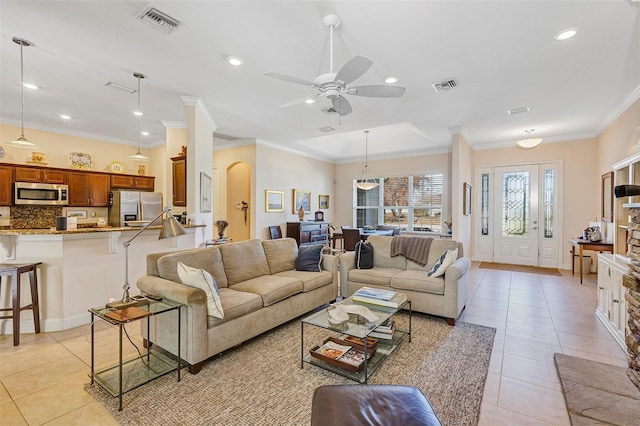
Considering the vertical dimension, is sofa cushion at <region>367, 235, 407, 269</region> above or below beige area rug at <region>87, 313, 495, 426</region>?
above

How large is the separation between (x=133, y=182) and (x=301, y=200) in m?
3.99

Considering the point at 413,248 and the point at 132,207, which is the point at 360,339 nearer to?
the point at 413,248

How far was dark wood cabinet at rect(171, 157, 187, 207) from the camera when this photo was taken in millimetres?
4812

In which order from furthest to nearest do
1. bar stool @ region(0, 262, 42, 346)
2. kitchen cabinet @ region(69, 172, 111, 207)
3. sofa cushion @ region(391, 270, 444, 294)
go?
kitchen cabinet @ region(69, 172, 111, 207) → sofa cushion @ region(391, 270, 444, 294) → bar stool @ region(0, 262, 42, 346)

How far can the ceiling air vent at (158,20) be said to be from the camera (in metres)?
2.37

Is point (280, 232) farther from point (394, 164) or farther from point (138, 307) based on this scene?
point (138, 307)

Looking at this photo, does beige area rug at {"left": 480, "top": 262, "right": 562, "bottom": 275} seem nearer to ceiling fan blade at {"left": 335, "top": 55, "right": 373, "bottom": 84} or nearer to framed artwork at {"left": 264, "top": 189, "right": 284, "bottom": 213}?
framed artwork at {"left": 264, "top": 189, "right": 284, "bottom": 213}

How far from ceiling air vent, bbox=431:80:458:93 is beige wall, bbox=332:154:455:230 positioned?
4.11 meters

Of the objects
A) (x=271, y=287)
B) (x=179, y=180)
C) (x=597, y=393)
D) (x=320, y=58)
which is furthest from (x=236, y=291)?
(x=597, y=393)

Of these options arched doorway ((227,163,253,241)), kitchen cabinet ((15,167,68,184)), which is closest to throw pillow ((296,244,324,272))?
arched doorway ((227,163,253,241))

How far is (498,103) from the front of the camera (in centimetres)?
438

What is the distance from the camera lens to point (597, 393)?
2.08 meters

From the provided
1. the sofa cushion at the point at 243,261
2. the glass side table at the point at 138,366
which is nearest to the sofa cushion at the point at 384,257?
the sofa cushion at the point at 243,261

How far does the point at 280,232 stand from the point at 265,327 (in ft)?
14.5
